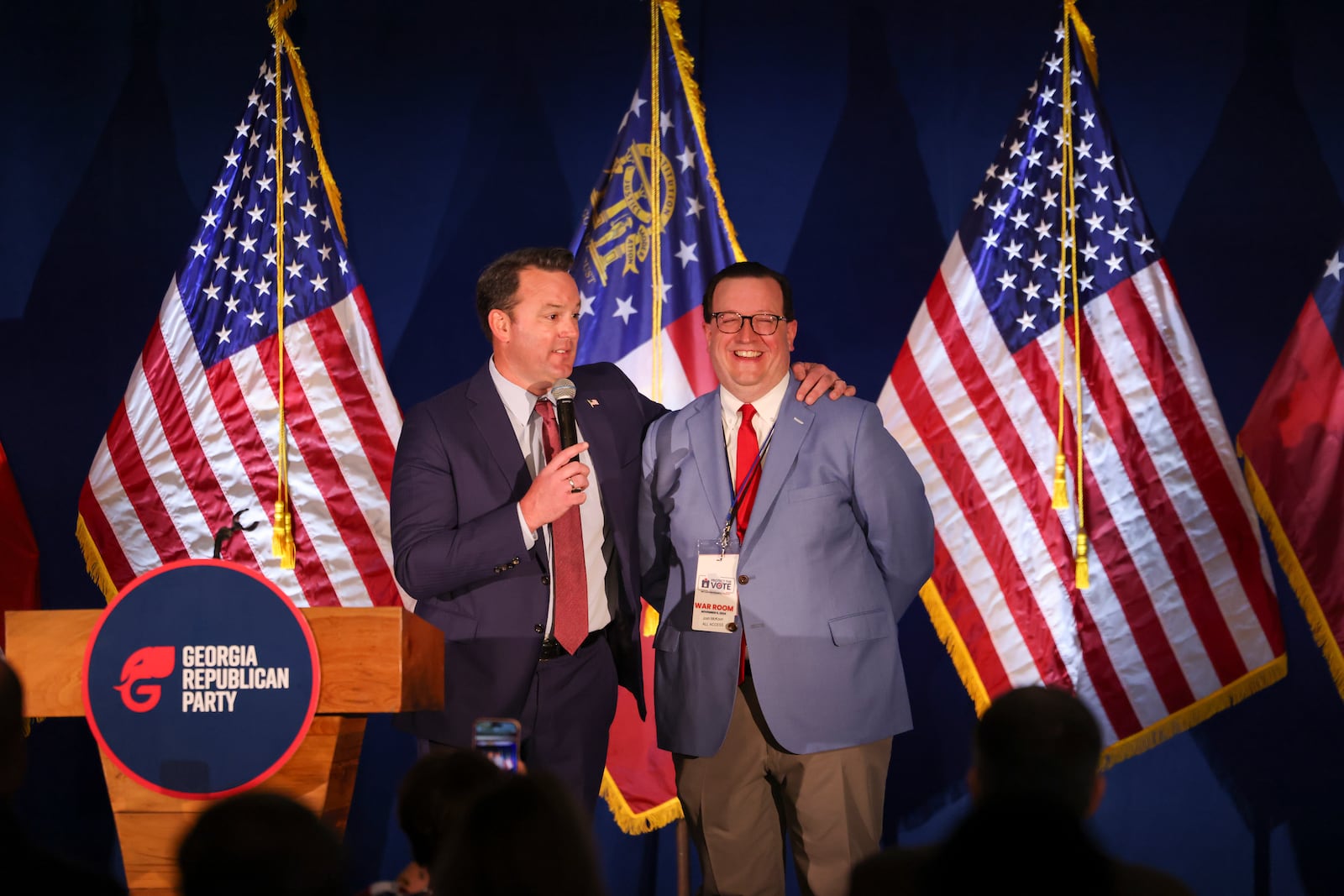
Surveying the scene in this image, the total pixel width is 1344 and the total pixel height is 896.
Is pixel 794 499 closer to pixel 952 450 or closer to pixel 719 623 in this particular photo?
pixel 719 623

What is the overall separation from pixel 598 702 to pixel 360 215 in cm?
259

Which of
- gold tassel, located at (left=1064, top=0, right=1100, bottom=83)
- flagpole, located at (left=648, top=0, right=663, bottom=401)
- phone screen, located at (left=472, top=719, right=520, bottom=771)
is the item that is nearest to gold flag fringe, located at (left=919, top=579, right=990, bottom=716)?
flagpole, located at (left=648, top=0, right=663, bottom=401)

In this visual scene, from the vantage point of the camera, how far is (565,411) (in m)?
2.72

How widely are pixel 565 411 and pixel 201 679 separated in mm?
908

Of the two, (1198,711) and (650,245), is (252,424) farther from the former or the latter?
(1198,711)

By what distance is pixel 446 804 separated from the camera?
6.24 ft

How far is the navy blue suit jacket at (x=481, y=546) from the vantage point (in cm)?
271

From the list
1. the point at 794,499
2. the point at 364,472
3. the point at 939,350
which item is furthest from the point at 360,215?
the point at 794,499

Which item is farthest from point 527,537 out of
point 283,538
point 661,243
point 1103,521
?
point 1103,521

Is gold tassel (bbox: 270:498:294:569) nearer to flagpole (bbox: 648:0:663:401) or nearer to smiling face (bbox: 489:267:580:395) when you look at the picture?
flagpole (bbox: 648:0:663:401)

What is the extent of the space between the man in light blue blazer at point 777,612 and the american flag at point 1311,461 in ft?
5.00

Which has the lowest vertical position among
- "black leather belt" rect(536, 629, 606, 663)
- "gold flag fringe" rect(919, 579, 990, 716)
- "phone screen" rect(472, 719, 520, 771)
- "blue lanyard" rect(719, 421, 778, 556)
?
"gold flag fringe" rect(919, 579, 990, 716)

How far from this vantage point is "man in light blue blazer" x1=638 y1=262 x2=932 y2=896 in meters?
2.77

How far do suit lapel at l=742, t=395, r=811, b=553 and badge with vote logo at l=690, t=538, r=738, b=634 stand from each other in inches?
2.1
